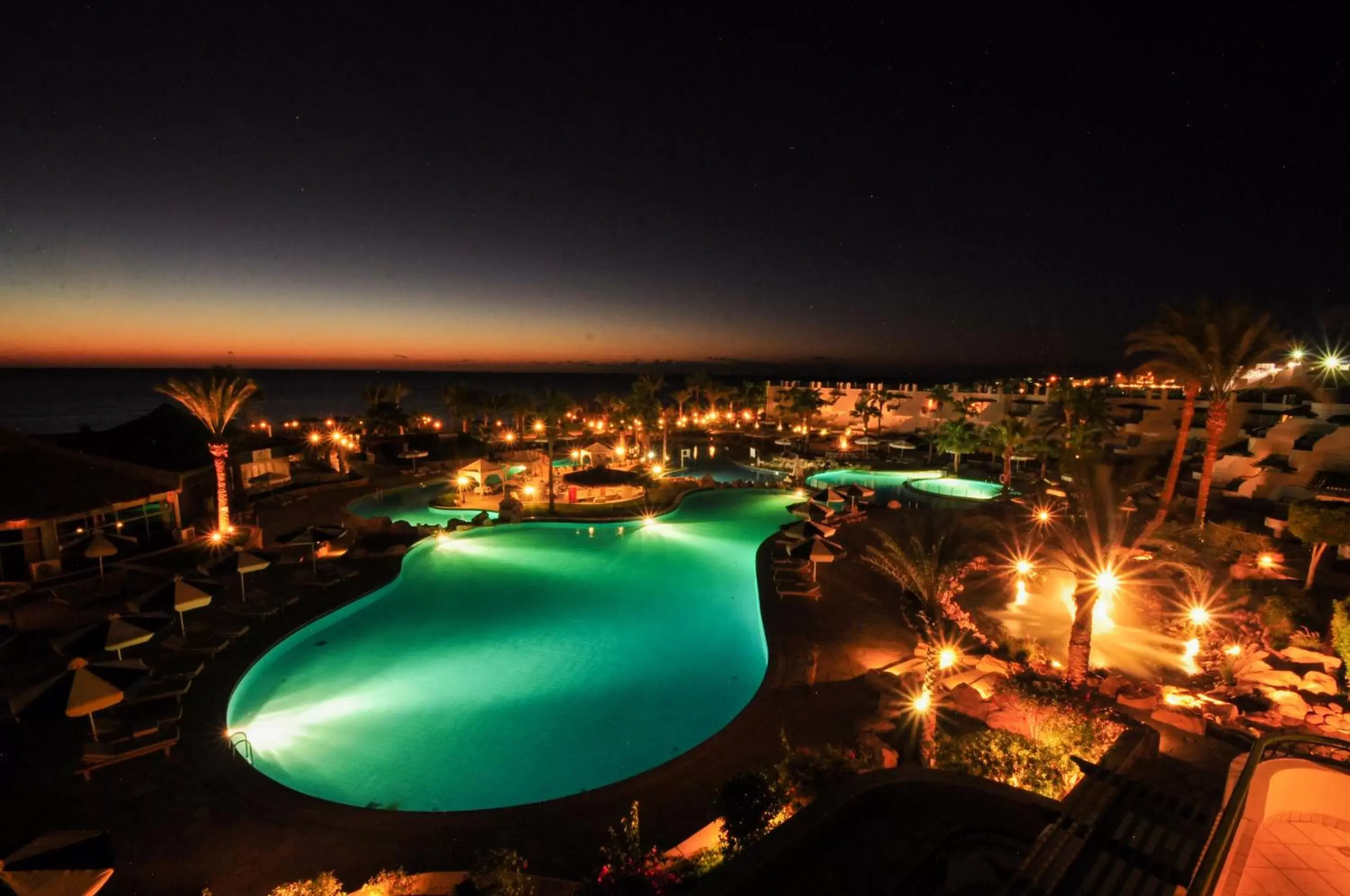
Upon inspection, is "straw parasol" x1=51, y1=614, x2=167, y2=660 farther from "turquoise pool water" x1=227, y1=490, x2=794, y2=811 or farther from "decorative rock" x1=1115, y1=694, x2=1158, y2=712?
"decorative rock" x1=1115, y1=694, x2=1158, y2=712

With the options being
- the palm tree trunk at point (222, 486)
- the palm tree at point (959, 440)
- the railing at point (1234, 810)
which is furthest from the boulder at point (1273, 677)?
the palm tree trunk at point (222, 486)

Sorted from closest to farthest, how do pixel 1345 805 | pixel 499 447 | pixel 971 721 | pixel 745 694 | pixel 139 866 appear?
pixel 1345 805
pixel 139 866
pixel 971 721
pixel 745 694
pixel 499 447

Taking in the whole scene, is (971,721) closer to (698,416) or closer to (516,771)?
(516,771)

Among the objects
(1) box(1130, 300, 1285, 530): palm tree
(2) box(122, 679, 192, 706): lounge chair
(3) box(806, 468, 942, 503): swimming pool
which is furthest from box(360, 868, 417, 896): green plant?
(3) box(806, 468, 942, 503): swimming pool

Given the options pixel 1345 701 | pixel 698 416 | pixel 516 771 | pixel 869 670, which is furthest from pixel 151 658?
pixel 698 416

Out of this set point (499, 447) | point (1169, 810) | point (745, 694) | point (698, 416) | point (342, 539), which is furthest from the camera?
point (698, 416)

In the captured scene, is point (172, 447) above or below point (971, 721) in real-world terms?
above

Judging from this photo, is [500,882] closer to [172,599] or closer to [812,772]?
[812,772]

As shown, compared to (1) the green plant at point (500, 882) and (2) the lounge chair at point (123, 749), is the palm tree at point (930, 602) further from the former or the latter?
(2) the lounge chair at point (123, 749)
